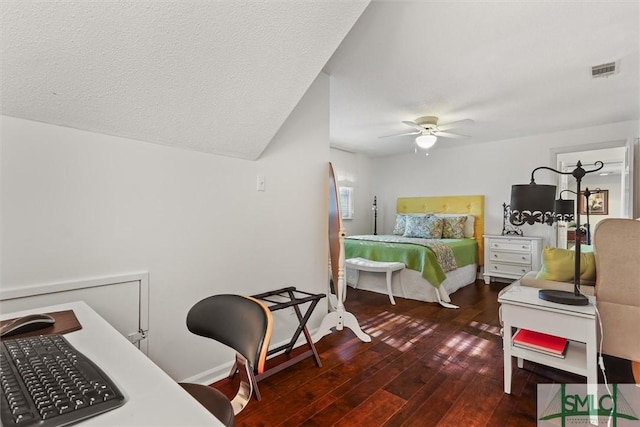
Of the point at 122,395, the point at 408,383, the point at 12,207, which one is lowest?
the point at 408,383

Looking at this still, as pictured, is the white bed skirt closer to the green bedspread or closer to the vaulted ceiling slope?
the green bedspread

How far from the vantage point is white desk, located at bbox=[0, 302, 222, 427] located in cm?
52

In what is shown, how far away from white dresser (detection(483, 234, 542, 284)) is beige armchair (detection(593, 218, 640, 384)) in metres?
2.91

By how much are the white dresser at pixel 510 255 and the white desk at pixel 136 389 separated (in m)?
5.01

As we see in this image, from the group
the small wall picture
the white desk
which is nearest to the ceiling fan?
the white desk

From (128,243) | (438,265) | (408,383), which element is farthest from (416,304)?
(128,243)

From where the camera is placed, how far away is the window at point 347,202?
5859 mm

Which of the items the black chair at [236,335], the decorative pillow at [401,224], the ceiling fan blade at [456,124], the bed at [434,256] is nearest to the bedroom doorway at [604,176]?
the bed at [434,256]

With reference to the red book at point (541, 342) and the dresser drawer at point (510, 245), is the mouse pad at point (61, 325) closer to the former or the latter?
the red book at point (541, 342)

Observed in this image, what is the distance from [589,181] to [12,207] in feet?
33.0

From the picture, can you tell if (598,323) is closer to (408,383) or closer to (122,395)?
(408,383)

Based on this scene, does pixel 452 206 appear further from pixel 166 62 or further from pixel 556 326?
pixel 166 62

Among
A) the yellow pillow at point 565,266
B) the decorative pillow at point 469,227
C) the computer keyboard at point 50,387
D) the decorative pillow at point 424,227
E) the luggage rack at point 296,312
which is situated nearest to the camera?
the computer keyboard at point 50,387

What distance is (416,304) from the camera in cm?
358
